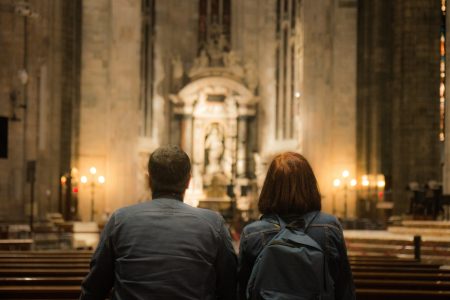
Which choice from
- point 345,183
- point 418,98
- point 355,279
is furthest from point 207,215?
point 345,183

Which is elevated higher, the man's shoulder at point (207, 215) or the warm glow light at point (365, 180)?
the man's shoulder at point (207, 215)

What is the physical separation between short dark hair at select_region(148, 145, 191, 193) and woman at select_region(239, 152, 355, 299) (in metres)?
0.41

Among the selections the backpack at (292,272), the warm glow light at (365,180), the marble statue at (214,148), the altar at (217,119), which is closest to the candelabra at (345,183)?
the warm glow light at (365,180)

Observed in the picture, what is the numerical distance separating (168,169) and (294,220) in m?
0.66

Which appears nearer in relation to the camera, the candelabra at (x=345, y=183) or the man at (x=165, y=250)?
the man at (x=165, y=250)

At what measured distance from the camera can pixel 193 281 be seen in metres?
3.93

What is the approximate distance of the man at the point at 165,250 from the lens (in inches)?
154

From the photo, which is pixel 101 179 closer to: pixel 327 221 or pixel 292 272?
pixel 327 221

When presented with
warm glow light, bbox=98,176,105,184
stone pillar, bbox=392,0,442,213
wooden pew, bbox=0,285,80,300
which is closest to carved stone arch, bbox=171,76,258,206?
warm glow light, bbox=98,176,105,184

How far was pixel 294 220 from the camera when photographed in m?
4.09

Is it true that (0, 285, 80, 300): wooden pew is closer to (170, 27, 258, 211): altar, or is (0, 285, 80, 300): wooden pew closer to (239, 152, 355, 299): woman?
(239, 152, 355, 299): woman

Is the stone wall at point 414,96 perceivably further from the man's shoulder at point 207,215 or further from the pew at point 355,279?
the man's shoulder at point 207,215

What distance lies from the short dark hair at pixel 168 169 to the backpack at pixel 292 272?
2.00ft

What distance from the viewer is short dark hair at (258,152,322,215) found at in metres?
4.11
